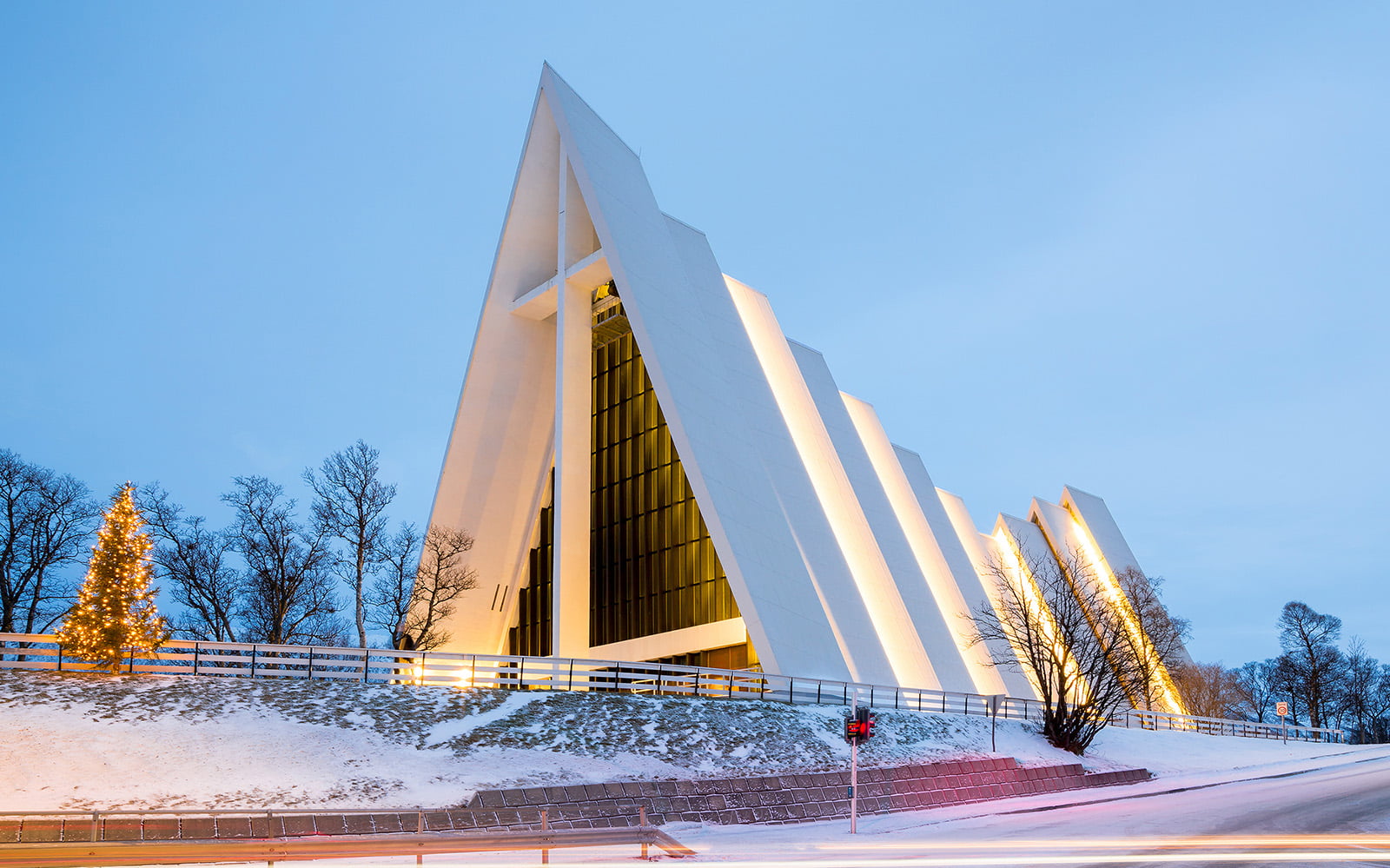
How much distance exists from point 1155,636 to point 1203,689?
14016 millimetres

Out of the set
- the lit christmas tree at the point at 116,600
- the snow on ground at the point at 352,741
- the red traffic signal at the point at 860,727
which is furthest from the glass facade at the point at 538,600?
the red traffic signal at the point at 860,727

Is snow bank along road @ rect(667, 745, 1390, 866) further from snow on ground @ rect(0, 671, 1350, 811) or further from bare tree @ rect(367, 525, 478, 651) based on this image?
bare tree @ rect(367, 525, 478, 651)

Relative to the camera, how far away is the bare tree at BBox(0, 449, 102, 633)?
35.3m

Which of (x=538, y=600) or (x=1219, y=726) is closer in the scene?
(x=538, y=600)

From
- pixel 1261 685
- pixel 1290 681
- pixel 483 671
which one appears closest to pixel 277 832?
pixel 483 671

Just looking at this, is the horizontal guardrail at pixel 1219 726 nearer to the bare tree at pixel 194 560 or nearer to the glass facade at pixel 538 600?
the glass facade at pixel 538 600

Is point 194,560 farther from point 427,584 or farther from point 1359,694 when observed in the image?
point 1359,694

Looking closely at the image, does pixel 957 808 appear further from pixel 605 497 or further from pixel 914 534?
pixel 914 534

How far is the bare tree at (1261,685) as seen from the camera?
86.8 metres

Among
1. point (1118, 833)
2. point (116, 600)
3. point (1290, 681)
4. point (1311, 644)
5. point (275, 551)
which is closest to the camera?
point (1118, 833)

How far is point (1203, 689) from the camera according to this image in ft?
205

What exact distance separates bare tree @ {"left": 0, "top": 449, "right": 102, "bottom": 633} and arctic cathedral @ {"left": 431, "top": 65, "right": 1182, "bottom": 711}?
40.8ft

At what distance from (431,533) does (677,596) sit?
10037 mm

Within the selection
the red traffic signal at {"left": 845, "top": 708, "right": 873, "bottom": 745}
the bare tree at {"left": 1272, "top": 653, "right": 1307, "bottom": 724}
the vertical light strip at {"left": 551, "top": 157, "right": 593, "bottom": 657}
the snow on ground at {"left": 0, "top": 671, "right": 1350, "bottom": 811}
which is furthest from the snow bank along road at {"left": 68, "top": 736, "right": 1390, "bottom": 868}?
the bare tree at {"left": 1272, "top": 653, "right": 1307, "bottom": 724}
